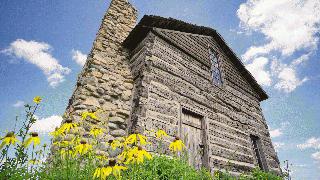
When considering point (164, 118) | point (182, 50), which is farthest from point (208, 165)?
point (182, 50)

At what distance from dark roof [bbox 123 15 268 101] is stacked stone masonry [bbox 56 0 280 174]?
20cm

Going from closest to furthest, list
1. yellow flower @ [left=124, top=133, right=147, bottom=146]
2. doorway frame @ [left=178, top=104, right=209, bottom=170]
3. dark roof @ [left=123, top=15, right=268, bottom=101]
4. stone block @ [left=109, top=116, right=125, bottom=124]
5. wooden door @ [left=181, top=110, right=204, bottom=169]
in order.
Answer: yellow flower @ [left=124, top=133, right=147, bottom=146], stone block @ [left=109, top=116, right=125, bottom=124], wooden door @ [left=181, top=110, right=204, bottom=169], doorway frame @ [left=178, top=104, right=209, bottom=170], dark roof @ [left=123, top=15, right=268, bottom=101]

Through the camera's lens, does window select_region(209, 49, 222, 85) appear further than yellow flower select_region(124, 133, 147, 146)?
Yes

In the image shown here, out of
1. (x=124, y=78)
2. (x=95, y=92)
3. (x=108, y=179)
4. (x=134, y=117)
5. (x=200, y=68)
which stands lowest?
(x=108, y=179)

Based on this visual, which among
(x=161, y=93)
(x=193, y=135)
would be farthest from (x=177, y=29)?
(x=193, y=135)

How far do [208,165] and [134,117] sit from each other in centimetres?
274

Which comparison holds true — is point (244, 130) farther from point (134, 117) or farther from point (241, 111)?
point (134, 117)

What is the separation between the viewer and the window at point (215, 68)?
975 cm

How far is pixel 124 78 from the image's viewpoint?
726 centimetres

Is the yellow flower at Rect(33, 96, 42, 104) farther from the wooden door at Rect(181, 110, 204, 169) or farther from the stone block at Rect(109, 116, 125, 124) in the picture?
the wooden door at Rect(181, 110, 204, 169)

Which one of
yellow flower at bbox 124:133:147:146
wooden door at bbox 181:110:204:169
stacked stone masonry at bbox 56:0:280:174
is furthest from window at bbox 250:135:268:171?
yellow flower at bbox 124:133:147:146

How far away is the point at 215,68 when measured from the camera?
33.9 ft

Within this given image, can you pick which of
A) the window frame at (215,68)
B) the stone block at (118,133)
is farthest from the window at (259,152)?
the stone block at (118,133)

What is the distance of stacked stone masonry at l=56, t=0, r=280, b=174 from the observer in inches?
243
